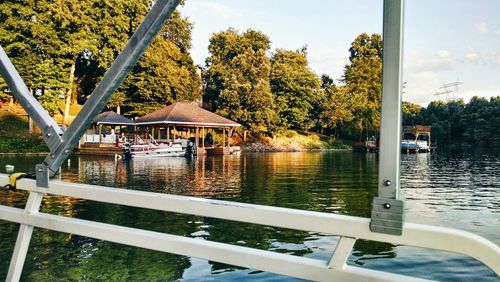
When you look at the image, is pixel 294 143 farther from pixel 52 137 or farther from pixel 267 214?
pixel 267 214

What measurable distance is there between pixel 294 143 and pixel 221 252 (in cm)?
5199

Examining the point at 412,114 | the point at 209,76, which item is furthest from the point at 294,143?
the point at 412,114

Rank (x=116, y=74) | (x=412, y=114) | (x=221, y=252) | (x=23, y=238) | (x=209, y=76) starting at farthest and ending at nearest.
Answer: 1. (x=412, y=114)
2. (x=209, y=76)
3. (x=23, y=238)
4. (x=116, y=74)
5. (x=221, y=252)

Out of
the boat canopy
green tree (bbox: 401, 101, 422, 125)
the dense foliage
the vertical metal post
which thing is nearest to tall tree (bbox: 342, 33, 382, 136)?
green tree (bbox: 401, 101, 422, 125)

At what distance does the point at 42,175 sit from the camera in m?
2.26

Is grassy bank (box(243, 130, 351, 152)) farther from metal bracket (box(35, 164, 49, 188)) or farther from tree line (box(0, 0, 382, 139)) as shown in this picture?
metal bracket (box(35, 164, 49, 188))

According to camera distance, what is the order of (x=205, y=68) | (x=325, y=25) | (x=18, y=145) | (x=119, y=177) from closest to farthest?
(x=325, y=25) → (x=119, y=177) → (x=18, y=145) → (x=205, y=68)

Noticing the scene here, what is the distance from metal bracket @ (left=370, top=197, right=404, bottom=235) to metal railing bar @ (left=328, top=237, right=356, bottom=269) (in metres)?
0.10

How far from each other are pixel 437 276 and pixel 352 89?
5379 centimetres

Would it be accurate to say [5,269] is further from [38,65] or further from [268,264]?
[38,65]

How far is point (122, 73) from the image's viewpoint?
195cm

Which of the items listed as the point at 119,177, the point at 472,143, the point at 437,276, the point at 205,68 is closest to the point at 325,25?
the point at 437,276

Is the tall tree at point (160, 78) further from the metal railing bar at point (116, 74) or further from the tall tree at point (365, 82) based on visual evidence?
the metal railing bar at point (116, 74)

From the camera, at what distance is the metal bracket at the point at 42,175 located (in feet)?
7.36
